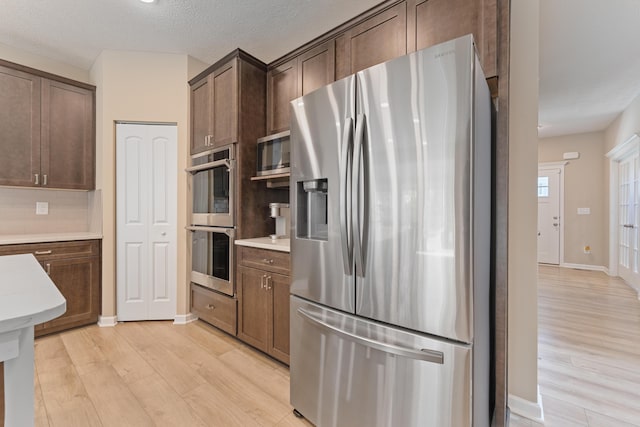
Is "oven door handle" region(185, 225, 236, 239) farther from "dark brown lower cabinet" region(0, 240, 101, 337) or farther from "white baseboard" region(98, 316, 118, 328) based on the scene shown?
"white baseboard" region(98, 316, 118, 328)

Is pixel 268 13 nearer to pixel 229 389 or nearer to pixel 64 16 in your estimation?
pixel 64 16

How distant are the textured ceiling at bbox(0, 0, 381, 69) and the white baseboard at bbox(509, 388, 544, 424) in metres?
2.82

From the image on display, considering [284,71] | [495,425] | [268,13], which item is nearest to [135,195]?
[284,71]

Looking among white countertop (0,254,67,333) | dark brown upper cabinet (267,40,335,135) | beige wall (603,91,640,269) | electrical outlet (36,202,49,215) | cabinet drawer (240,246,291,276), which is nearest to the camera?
white countertop (0,254,67,333)

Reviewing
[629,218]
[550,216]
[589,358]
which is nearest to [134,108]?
[589,358]

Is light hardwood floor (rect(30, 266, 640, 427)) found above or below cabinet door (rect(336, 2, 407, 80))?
below

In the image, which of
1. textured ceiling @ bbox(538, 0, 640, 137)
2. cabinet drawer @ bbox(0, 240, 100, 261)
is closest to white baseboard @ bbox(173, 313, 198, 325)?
cabinet drawer @ bbox(0, 240, 100, 261)

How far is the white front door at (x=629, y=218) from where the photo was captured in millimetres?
4414

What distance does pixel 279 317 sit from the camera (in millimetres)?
2242

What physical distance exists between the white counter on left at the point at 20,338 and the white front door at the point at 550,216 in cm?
793

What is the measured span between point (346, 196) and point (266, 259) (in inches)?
45.3

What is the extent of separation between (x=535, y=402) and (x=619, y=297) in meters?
3.62

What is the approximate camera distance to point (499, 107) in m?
1.58

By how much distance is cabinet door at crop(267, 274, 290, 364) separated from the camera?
219 cm
